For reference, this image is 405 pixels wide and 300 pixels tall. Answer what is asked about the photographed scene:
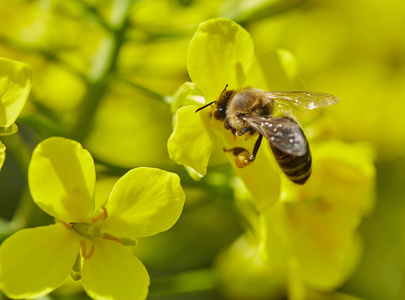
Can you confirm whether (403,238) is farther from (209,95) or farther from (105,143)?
(209,95)

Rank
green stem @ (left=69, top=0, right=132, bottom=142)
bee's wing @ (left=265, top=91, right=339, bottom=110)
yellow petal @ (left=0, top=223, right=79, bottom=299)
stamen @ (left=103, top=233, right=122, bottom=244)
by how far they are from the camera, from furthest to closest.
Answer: green stem @ (left=69, top=0, right=132, bottom=142) < bee's wing @ (left=265, top=91, right=339, bottom=110) < stamen @ (left=103, top=233, right=122, bottom=244) < yellow petal @ (left=0, top=223, right=79, bottom=299)

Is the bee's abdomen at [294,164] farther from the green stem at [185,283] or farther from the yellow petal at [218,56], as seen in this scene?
the green stem at [185,283]

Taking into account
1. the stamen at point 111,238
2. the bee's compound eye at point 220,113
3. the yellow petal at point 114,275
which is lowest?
the yellow petal at point 114,275

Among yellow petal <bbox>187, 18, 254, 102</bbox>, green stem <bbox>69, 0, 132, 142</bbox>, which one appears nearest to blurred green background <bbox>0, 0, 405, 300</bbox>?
green stem <bbox>69, 0, 132, 142</bbox>

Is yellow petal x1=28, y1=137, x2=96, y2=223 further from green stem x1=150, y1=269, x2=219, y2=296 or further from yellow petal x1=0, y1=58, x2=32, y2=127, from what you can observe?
green stem x1=150, y1=269, x2=219, y2=296

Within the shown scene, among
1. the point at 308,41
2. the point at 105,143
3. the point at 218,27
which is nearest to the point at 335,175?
the point at 218,27

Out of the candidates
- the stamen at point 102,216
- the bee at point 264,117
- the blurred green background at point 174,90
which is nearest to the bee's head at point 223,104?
the bee at point 264,117

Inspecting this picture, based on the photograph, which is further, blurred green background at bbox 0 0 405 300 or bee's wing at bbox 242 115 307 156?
blurred green background at bbox 0 0 405 300
